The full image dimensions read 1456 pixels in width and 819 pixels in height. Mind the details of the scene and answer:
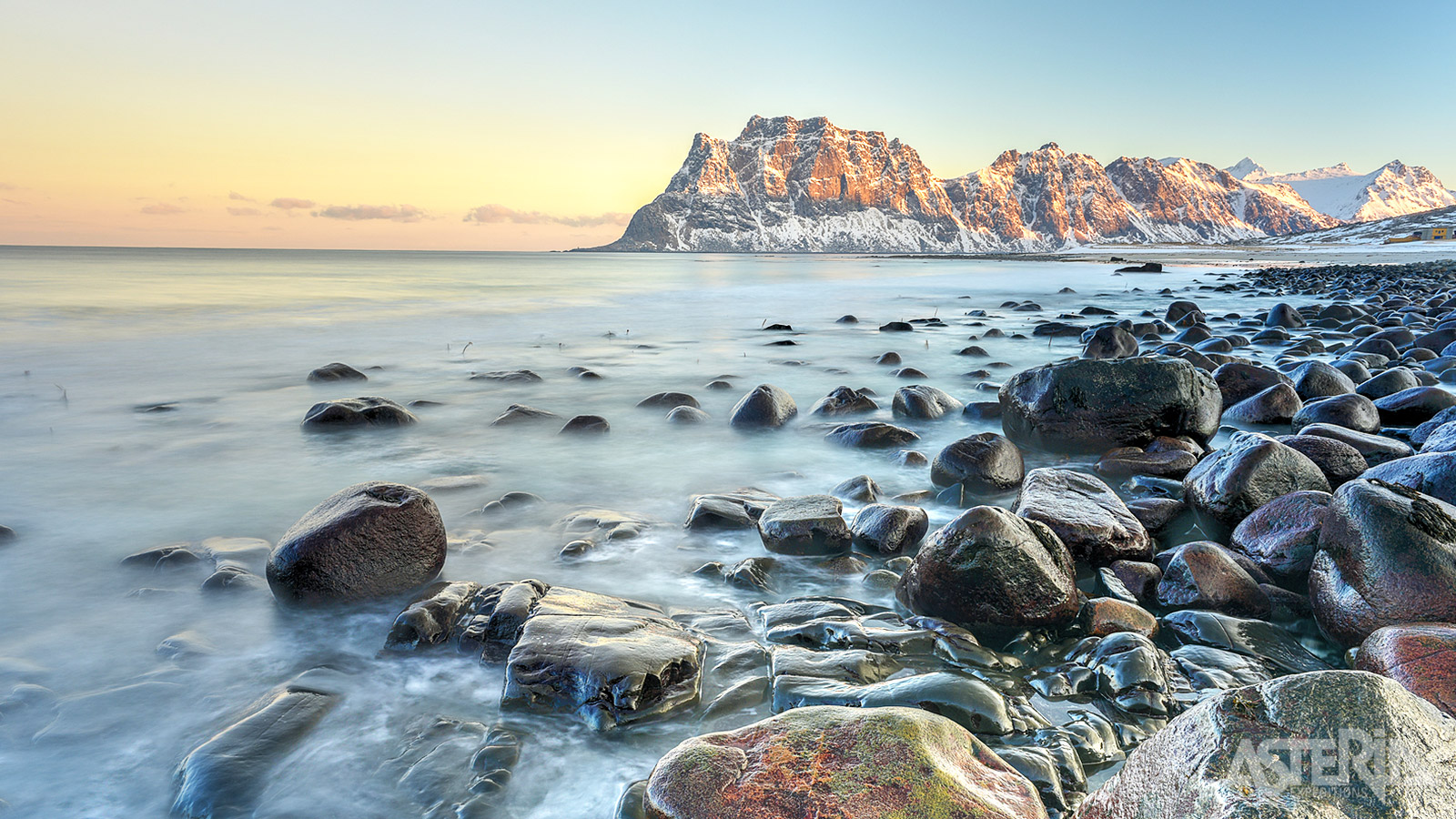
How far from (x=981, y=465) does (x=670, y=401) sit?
142 inches

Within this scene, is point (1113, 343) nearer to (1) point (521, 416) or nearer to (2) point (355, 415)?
(1) point (521, 416)

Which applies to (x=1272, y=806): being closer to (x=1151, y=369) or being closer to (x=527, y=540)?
(x=527, y=540)

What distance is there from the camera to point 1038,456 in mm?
5219

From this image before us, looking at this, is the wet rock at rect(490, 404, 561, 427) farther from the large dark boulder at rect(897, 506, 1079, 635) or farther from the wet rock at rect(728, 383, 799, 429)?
the large dark boulder at rect(897, 506, 1079, 635)

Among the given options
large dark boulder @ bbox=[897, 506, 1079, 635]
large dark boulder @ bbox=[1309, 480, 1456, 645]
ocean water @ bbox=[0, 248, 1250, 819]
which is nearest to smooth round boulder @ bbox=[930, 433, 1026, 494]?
ocean water @ bbox=[0, 248, 1250, 819]

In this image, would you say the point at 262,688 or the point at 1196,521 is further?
the point at 1196,521

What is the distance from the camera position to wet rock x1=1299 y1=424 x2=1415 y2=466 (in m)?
4.22

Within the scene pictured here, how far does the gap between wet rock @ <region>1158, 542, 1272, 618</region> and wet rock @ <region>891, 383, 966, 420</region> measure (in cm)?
349

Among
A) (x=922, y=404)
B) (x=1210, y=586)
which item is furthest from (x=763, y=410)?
(x=1210, y=586)

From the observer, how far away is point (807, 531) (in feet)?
11.6

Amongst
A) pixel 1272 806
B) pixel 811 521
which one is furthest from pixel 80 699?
pixel 1272 806

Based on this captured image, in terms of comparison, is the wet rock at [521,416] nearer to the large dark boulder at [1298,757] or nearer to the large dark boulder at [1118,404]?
the large dark boulder at [1118,404]

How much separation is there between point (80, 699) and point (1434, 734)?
12.6ft

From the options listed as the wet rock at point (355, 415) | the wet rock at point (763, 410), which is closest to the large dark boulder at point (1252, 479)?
the wet rock at point (763, 410)
